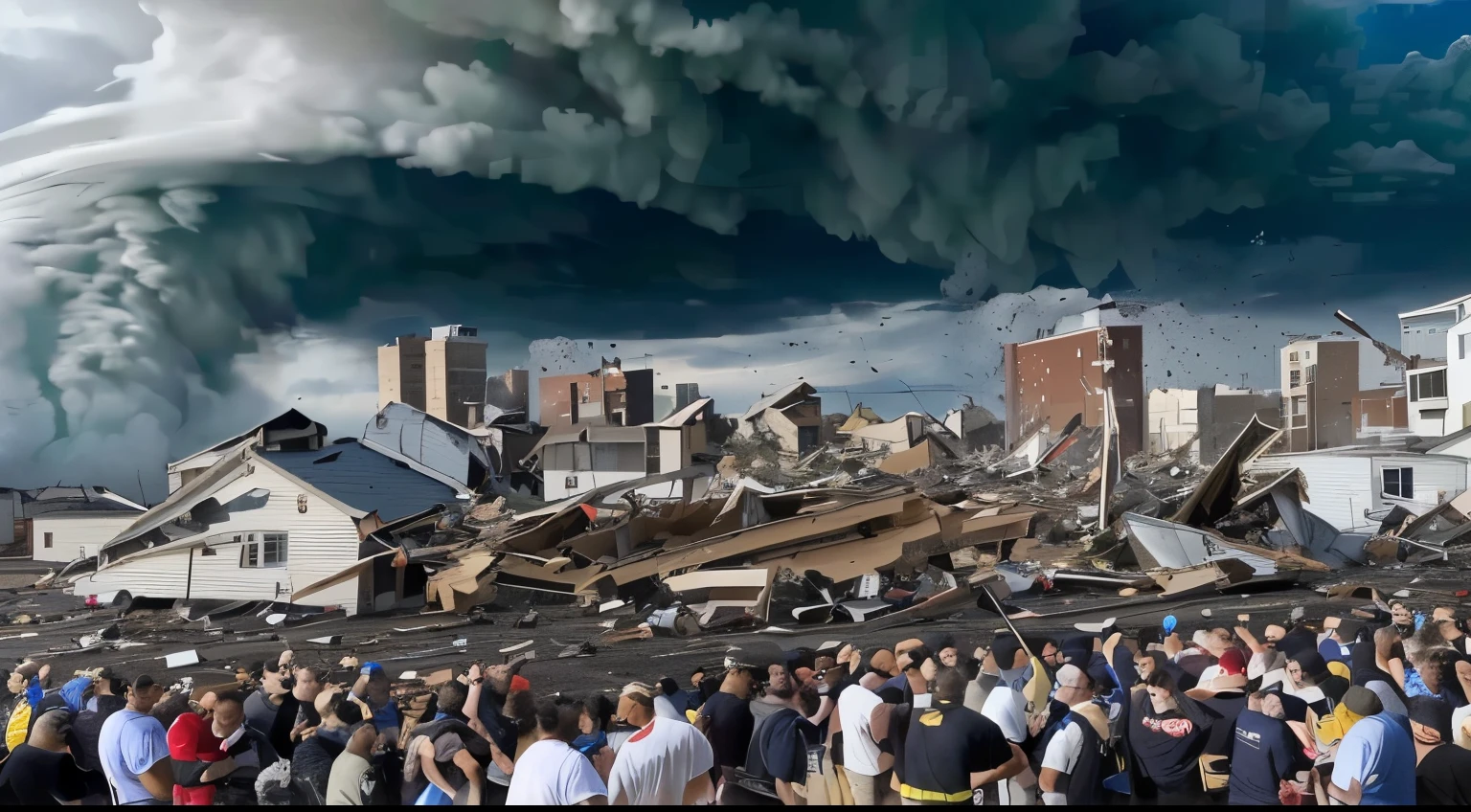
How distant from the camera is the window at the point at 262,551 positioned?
3.97m

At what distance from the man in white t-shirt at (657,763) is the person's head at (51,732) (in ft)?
7.42

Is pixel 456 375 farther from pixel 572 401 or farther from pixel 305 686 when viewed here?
pixel 305 686

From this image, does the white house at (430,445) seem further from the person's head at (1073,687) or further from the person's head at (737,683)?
the person's head at (1073,687)

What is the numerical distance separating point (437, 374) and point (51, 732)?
83.1 inches

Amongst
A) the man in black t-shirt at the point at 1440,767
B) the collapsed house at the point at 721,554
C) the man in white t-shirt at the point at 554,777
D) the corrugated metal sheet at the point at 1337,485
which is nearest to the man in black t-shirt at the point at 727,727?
the collapsed house at the point at 721,554

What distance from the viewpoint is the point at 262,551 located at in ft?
13.0

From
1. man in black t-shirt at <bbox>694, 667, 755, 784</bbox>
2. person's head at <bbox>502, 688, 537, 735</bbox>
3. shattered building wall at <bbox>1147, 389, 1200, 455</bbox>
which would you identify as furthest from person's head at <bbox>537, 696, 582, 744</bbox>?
shattered building wall at <bbox>1147, 389, 1200, 455</bbox>

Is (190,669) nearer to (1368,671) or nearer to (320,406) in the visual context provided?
(320,406)

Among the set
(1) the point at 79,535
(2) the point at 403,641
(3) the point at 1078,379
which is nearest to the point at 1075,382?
(3) the point at 1078,379

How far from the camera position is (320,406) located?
14.0 ft

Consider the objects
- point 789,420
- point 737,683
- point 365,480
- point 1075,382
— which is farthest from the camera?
point 1075,382

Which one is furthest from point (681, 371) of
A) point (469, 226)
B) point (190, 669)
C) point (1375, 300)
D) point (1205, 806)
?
point (1375, 300)

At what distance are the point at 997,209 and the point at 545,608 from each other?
9.67ft

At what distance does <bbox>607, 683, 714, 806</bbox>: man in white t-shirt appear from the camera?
11.7 feet
